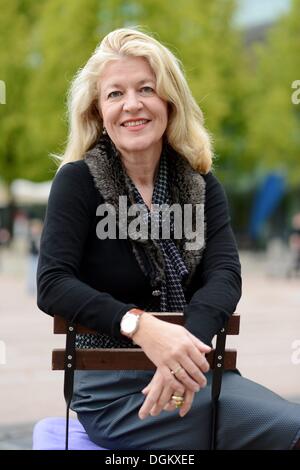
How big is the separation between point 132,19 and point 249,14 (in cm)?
1792

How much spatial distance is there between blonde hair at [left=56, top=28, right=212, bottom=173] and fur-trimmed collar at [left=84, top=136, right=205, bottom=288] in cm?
5

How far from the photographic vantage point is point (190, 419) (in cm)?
257

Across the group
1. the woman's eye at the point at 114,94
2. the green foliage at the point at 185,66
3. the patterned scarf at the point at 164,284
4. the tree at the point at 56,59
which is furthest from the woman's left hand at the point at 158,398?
the tree at the point at 56,59

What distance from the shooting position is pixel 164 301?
272 centimetres

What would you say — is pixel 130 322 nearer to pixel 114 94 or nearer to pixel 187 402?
pixel 187 402

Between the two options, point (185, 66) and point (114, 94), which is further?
point (185, 66)

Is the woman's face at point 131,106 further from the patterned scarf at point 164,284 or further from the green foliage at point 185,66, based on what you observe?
the green foliage at point 185,66

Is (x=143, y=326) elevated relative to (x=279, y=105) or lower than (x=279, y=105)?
lower

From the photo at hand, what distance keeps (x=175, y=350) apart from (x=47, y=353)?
7718 millimetres

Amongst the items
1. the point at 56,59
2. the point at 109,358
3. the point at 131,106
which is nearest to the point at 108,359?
the point at 109,358

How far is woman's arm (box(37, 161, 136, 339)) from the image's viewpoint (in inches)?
97.7
